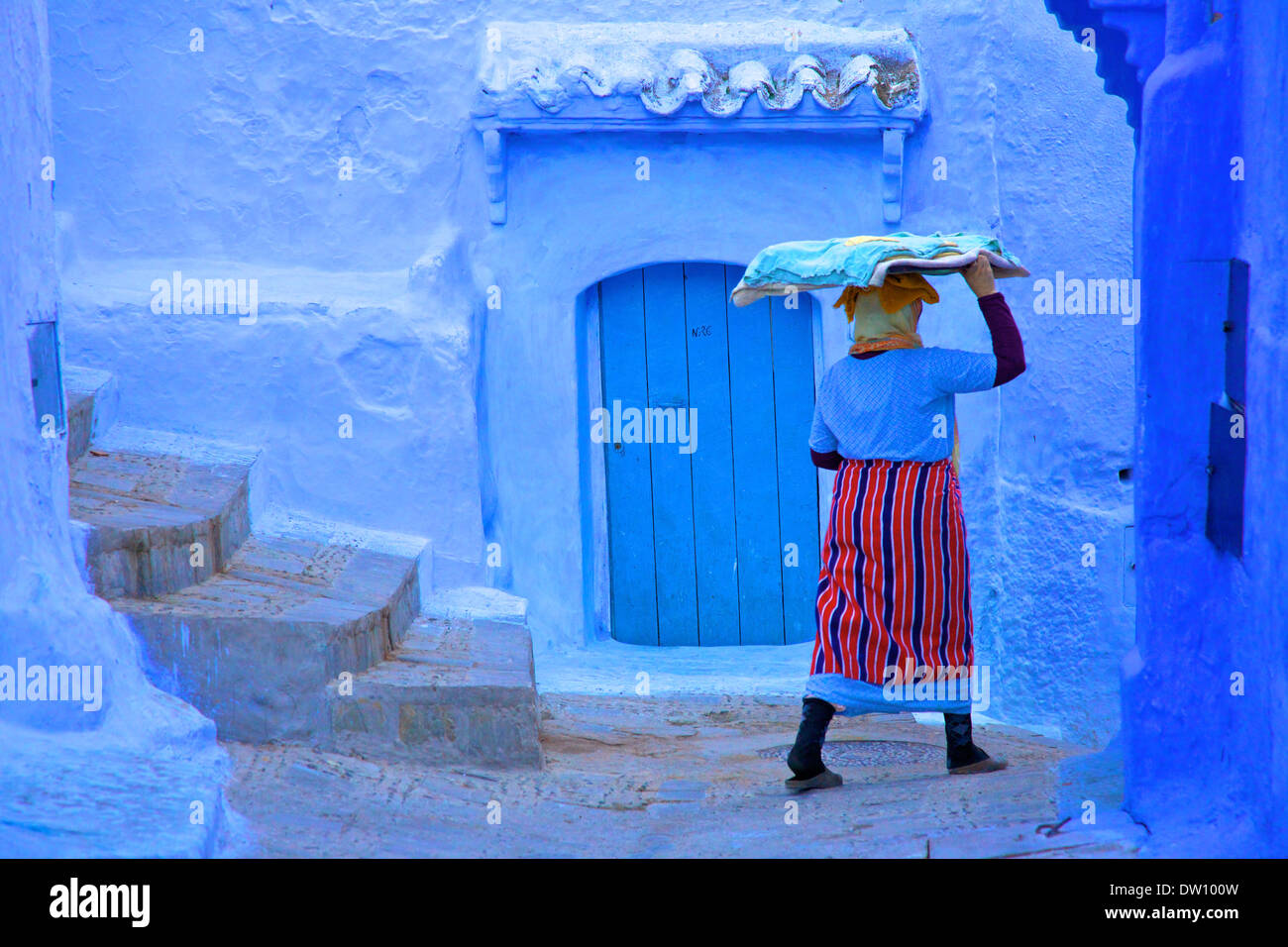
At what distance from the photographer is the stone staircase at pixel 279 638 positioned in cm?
→ 356

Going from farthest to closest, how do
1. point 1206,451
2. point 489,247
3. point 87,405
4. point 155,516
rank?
1. point 489,247
2. point 87,405
3. point 155,516
4. point 1206,451

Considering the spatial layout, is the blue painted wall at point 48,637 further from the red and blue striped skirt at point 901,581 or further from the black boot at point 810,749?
the red and blue striped skirt at point 901,581

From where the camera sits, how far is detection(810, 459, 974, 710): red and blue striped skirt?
365 cm

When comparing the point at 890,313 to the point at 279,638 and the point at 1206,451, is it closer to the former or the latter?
the point at 1206,451

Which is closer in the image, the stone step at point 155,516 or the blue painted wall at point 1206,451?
the blue painted wall at point 1206,451

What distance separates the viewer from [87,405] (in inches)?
190

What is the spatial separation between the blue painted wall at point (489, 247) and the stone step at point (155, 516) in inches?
27.4

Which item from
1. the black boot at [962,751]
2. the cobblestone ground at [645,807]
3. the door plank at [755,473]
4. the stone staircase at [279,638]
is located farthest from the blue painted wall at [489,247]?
the black boot at [962,751]

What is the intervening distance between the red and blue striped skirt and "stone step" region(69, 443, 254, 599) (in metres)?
1.89

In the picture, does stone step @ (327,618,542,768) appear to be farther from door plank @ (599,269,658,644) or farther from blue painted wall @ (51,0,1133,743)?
door plank @ (599,269,658,644)

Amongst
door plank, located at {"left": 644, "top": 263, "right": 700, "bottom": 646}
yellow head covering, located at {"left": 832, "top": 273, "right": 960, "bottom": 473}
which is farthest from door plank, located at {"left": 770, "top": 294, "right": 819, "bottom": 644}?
yellow head covering, located at {"left": 832, "top": 273, "right": 960, "bottom": 473}

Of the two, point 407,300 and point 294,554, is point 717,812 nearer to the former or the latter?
point 294,554

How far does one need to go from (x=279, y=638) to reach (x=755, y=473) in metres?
3.40

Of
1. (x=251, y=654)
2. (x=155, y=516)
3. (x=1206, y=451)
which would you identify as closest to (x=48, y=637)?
(x=251, y=654)
